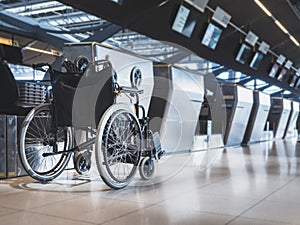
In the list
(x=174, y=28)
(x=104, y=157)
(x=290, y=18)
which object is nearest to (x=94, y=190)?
(x=104, y=157)

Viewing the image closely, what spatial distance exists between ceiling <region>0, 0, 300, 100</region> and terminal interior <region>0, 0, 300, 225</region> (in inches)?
1.4

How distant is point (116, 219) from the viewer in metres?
1.93

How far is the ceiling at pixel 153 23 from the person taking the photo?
22.2ft

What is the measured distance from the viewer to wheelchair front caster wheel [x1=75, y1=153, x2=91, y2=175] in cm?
329

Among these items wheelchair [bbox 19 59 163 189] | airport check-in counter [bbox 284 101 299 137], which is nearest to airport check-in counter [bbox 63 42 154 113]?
wheelchair [bbox 19 59 163 189]

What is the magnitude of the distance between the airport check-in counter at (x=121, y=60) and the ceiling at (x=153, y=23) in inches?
76.1

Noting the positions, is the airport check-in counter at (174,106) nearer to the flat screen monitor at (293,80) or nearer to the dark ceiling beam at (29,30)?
the dark ceiling beam at (29,30)

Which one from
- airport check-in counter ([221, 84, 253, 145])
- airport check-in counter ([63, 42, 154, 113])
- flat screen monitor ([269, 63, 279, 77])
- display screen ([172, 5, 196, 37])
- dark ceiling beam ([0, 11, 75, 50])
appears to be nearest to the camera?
airport check-in counter ([63, 42, 154, 113])

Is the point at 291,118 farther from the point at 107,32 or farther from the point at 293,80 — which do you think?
the point at 293,80

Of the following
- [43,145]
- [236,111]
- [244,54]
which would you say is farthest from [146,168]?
[244,54]

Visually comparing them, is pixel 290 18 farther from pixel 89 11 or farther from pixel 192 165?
pixel 192 165

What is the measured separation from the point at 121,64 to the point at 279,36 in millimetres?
9379

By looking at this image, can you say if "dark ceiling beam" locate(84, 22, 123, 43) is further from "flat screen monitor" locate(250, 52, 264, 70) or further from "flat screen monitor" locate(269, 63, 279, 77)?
"flat screen monitor" locate(269, 63, 279, 77)

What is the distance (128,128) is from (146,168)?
0.41 m
